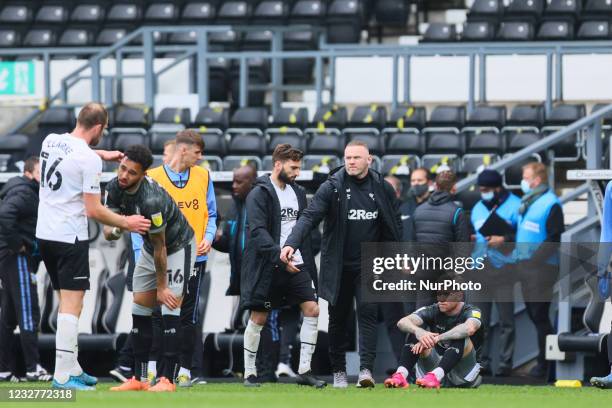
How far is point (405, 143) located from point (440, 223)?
5.20 metres

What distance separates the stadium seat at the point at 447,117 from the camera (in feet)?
62.7

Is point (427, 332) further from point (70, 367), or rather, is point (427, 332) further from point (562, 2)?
point (562, 2)

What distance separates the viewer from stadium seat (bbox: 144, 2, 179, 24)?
78.7 feet

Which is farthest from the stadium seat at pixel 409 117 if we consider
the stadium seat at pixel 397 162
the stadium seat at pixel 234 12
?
the stadium seat at pixel 234 12

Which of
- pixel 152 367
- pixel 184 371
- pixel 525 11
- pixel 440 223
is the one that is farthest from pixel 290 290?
pixel 525 11

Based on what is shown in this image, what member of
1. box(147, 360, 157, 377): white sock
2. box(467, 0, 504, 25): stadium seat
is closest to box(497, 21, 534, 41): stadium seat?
box(467, 0, 504, 25): stadium seat

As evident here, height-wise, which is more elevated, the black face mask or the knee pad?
the black face mask

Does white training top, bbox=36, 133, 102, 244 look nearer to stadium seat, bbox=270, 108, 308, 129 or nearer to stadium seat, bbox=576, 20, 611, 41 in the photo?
stadium seat, bbox=270, 108, 308, 129

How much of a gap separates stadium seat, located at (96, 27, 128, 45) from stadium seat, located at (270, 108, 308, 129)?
4.24 metres

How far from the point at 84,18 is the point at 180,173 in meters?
13.4

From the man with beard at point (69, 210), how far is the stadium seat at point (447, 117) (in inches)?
362

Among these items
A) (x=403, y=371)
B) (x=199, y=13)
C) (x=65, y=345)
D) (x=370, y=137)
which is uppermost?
(x=199, y=13)

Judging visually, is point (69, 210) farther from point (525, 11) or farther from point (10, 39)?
point (10, 39)

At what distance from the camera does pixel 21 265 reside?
13.5 meters
